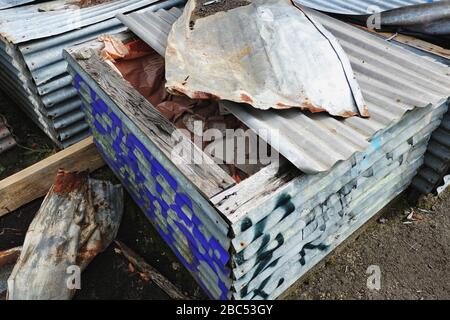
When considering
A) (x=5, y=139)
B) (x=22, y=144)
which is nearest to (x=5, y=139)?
(x=5, y=139)

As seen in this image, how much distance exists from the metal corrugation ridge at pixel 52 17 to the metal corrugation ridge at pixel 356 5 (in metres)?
1.99

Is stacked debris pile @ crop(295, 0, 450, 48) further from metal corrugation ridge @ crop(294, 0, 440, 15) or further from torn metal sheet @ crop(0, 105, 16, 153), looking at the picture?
torn metal sheet @ crop(0, 105, 16, 153)

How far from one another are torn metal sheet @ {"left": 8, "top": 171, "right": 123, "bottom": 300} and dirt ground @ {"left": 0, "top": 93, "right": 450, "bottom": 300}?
7.5 inches

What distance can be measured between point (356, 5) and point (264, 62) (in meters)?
1.77

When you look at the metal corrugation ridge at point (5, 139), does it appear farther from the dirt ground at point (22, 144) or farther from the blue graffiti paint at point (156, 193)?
the blue graffiti paint at point (156, 193)

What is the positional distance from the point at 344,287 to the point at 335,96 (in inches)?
75.5

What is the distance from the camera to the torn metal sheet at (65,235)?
3.48 metres

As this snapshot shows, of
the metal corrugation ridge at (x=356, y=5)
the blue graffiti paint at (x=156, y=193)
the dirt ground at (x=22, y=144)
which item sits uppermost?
the metal corrugation ridge at (x=356, y=5)

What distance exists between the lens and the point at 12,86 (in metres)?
Answer: 5.28

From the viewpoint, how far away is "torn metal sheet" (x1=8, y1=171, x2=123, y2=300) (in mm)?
3484

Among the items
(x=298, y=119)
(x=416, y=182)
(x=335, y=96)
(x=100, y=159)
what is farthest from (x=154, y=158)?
(x=416, y=182)

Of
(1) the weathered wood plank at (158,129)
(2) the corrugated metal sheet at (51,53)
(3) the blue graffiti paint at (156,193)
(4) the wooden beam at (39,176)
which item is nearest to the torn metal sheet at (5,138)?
(2) the corrugated metal sheet at (51,53)

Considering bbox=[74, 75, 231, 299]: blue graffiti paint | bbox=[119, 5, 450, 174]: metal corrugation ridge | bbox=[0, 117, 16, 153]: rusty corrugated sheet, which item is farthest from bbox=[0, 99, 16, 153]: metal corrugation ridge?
bbox=[119, 5, 450, 174]: metal corrugation ridge

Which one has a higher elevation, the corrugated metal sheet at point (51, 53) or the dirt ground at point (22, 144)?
the corrugated metal sheet at point (51, 53)
